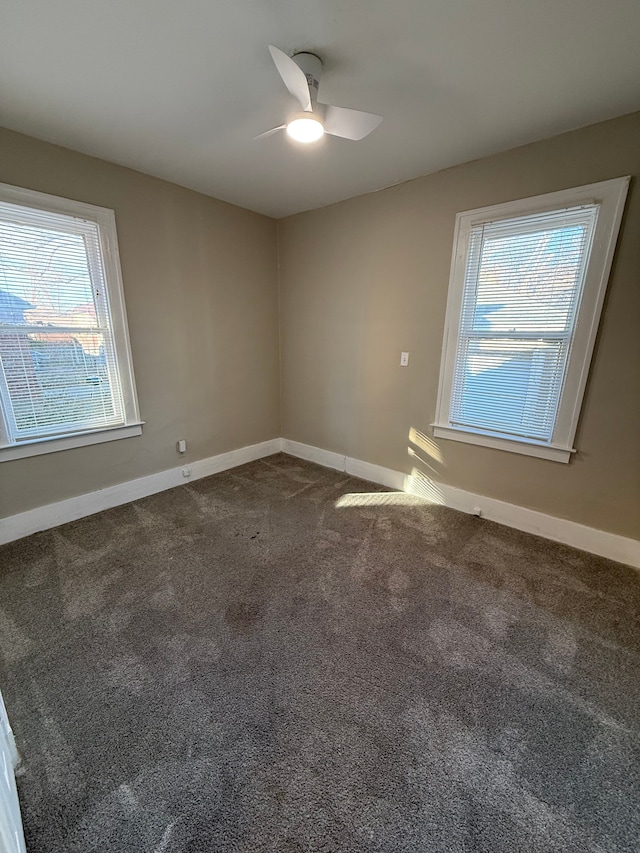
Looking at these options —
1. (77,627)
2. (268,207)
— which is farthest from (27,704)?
(268,207)

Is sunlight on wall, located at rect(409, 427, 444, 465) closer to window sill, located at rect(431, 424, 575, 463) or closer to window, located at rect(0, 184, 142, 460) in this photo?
window sill, located at rect(431, 424, 575, 463)

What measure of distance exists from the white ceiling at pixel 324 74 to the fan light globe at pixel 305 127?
0.25 metres

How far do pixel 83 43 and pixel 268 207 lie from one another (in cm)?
197

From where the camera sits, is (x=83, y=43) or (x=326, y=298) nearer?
(x=83, y=43)

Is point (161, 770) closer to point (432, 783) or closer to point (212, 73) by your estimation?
point (432, 783)

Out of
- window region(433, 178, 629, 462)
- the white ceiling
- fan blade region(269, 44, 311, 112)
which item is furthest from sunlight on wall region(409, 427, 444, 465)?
fan blade region(269, 44, 311, 112)

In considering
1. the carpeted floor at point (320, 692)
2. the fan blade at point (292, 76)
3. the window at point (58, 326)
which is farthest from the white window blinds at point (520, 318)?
the window at point (58, 326)

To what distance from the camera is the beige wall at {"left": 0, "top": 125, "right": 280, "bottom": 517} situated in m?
2.39

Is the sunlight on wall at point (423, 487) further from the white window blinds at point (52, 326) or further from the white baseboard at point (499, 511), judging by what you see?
the white window blinds at point (52, 326)

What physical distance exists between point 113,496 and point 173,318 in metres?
1.58

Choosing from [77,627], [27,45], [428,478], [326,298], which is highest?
[27,45]

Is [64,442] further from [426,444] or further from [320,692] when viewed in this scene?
[426,444]

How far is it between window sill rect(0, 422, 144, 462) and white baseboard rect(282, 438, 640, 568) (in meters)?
1.89

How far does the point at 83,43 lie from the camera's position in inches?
57.6
